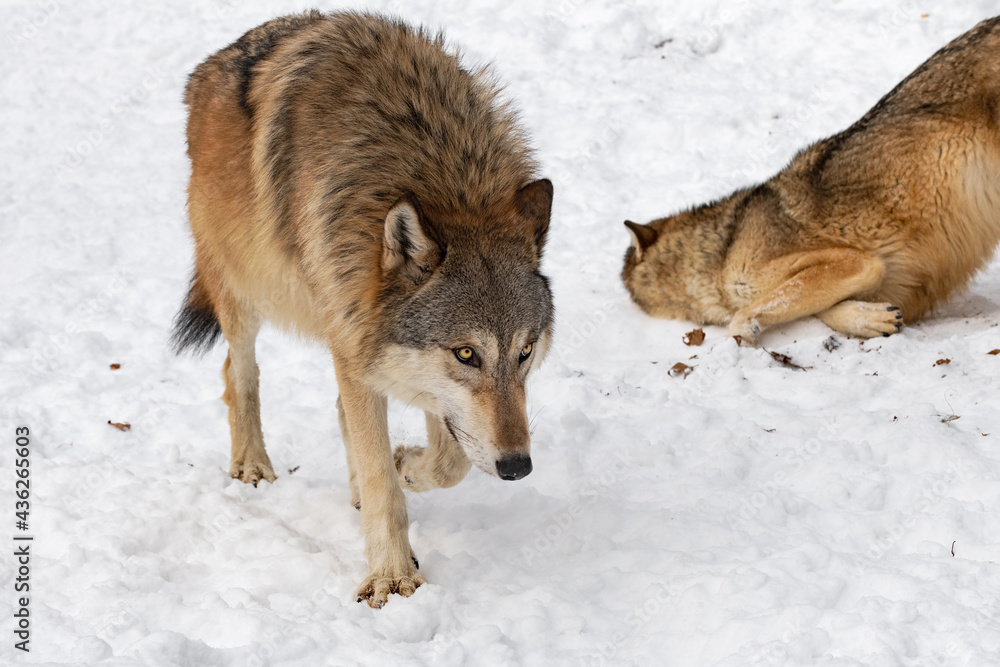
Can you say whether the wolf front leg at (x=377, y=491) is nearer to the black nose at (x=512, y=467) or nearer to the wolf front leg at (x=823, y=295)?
the black nose at (x=512, y=467)

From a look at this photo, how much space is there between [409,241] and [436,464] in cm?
119

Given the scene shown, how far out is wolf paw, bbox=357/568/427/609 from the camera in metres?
3.37

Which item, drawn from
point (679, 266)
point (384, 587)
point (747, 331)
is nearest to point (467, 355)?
point (384, 587)

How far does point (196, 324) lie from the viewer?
5.47 m

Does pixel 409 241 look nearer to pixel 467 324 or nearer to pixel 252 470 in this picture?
pixel 467 324

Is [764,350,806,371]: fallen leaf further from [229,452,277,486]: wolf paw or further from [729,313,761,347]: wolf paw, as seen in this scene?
[229,452,277,486]: wolf paw

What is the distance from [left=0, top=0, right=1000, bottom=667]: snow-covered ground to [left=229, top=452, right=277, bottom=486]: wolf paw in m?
0.12

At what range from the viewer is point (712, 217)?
6.81m

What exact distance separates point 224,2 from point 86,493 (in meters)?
9.37

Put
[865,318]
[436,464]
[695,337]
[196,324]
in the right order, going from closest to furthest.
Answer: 1. [436,464]
2. [196,324]
3. [865,318]
4. [695,337]
